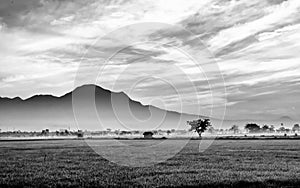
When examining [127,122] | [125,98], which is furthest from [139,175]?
[127,122]

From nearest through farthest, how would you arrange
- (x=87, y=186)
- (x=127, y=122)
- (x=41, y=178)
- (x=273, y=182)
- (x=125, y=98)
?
1. (x=87, y=186)
2. (x=273, y=182)
3. (x=41, y=178)
4. (x=125, y=98)
5. (x=127, y=122)

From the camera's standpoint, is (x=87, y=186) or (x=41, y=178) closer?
(x=87, y=186)

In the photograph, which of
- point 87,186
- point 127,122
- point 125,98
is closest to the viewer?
point 87,186

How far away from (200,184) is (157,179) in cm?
275

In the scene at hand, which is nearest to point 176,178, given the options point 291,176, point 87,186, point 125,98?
point 87,186

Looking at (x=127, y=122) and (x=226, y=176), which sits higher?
(x=127, y=122)

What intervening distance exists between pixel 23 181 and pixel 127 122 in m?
25.9

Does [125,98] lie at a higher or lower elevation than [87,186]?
higher

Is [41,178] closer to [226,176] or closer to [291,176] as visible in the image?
[226,176]

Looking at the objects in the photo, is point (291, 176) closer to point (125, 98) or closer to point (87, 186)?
point (87, 186)

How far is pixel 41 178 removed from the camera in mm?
24000

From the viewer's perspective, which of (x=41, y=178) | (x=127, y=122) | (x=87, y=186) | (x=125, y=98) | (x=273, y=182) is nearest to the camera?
(x=87, y=186)

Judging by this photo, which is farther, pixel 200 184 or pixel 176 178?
pixel 176 178

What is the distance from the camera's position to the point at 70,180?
23156 mm
